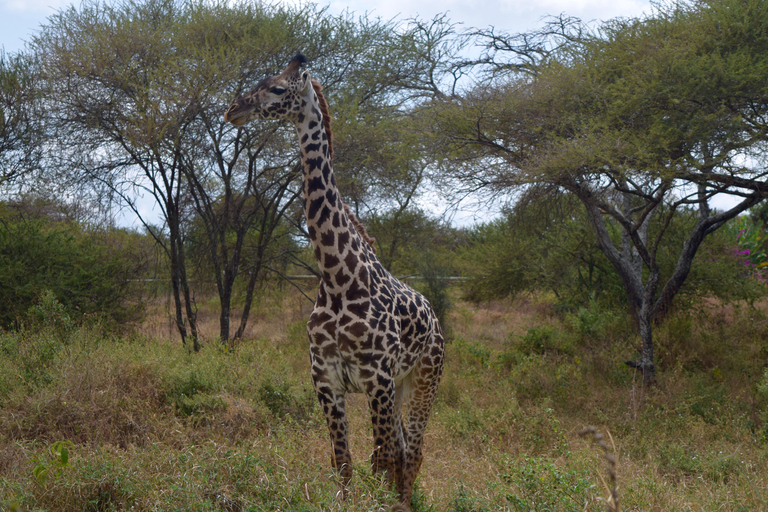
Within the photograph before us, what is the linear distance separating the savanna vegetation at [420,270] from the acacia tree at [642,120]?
5 cm

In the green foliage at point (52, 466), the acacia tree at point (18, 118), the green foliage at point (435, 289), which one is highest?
the acacia tree at point (18, 118)

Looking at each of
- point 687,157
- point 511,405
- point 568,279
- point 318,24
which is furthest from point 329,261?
point 568,279

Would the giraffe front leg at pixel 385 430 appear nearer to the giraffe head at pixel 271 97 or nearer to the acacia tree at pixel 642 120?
the giraffe head at pixel 271 97

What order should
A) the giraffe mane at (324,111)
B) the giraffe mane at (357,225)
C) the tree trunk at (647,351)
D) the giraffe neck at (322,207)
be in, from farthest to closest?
the tree trunk at (647,351) < the giraffe mane at (357,225) < the giraffe mane at (324,111) < the giraffe neck at (322,207)

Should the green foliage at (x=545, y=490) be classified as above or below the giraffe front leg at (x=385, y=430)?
below

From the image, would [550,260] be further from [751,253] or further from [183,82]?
[183,82]

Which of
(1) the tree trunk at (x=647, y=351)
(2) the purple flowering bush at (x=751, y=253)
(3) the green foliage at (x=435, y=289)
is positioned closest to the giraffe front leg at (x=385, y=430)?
(1) the tree trunk at (x=647, y=351)

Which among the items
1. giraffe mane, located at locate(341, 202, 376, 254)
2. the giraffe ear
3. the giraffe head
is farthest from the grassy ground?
the giraffe ear

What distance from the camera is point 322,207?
400cm

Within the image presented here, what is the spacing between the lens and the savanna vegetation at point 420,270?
4730mm

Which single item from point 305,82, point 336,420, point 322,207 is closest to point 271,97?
point 305,82

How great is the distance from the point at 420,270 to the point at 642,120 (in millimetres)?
7133

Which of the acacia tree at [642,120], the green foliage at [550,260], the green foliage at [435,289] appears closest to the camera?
the acacia tree at [642,120]

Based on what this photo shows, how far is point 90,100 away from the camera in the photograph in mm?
11711
